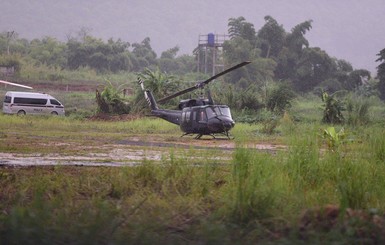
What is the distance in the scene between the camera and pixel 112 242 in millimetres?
5426

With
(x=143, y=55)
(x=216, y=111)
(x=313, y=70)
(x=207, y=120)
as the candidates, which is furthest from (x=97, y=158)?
(x=143, y=55)

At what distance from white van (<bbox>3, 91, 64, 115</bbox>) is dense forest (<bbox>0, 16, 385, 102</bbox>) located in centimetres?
1161

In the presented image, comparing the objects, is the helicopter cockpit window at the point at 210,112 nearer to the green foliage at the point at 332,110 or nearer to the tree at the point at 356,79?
the green foliage at the point at 332,110

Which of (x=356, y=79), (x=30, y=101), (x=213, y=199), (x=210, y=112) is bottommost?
(x=213, y=199)

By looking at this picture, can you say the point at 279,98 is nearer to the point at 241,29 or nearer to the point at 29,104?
the point at 29,104

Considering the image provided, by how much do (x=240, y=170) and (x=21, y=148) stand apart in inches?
350

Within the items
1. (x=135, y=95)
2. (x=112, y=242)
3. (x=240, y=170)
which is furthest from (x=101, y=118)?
(x=112, y=242)

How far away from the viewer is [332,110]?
112ft

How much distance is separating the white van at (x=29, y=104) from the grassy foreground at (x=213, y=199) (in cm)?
2812

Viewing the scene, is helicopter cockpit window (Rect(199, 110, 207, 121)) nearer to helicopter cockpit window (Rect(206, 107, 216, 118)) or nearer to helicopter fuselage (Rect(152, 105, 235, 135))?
helicopter fuselage (Rect(152, 105, 235, 135))

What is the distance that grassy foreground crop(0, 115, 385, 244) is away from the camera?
5.67 metres

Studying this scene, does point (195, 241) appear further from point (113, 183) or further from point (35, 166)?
point (35, 166)

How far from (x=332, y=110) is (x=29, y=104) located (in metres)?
18.8

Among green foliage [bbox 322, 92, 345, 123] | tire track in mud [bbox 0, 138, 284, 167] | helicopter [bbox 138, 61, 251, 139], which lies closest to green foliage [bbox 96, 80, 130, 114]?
green foliage [bbox 322, 92, 345, 123]
